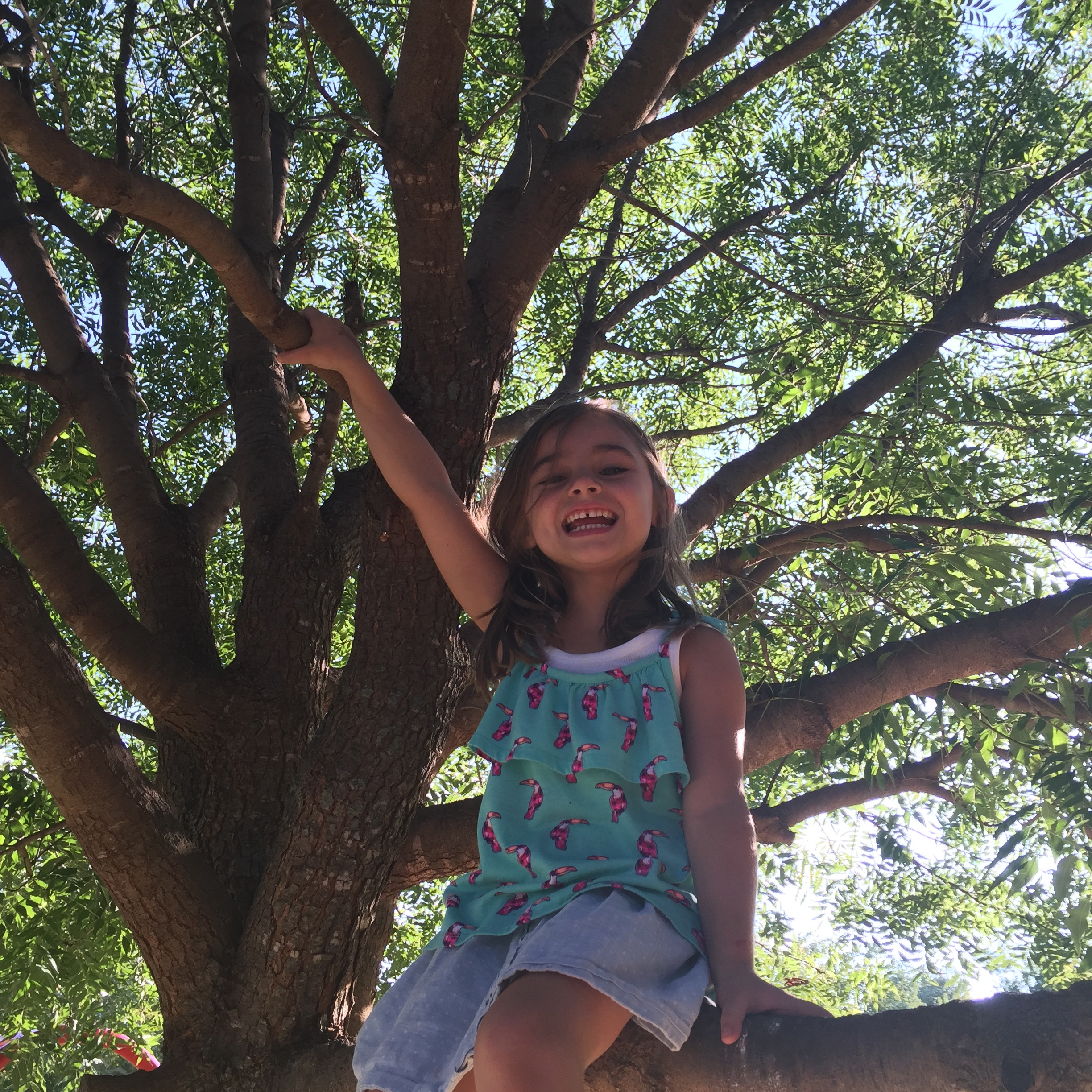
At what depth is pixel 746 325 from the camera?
5.76m

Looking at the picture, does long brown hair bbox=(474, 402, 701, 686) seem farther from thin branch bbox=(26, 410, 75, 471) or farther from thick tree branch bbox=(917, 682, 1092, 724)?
thin branch bbox=(26, 410, 75, 471)

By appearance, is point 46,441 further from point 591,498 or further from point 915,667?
point 915,667

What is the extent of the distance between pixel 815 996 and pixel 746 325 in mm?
3379

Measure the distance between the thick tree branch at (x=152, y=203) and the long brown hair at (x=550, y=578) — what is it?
0.57 metres

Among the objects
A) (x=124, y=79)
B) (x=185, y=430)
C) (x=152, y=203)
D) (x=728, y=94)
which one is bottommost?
(x=152, y=203)

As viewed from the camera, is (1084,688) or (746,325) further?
(746,325)

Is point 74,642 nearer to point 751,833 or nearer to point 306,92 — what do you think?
point 306,92

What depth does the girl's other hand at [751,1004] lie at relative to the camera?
1514 mm

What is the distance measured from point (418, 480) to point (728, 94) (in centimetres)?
137

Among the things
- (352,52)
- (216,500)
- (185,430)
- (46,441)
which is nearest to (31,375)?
(46,441)

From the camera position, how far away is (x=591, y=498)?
222cm

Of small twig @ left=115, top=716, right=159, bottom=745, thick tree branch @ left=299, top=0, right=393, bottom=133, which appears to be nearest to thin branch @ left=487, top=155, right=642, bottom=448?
thick tree branch @ left=299, top=0, right=393, bottom=133

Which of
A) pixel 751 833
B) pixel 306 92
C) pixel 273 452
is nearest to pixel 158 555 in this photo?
pixel 273 452

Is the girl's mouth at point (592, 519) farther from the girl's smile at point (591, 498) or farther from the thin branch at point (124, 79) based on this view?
the thin branch at point (124, 79)
